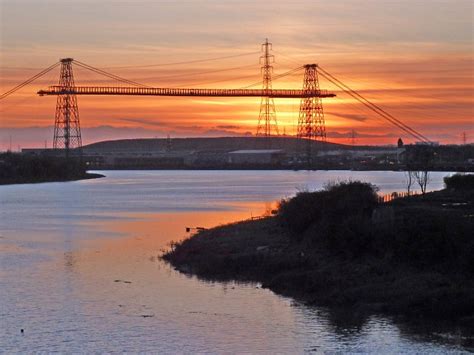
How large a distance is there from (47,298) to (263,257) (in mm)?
4124

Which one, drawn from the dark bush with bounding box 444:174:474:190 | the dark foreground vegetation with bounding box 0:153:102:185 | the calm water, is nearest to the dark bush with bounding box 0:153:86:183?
the dark foreground vegetation with bounding box 0:153:102:185

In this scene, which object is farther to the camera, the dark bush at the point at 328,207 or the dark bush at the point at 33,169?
the dark bush at the point at 33,169

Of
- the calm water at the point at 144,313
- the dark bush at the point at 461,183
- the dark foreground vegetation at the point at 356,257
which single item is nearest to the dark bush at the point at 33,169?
the dark bush at the point at 461,183

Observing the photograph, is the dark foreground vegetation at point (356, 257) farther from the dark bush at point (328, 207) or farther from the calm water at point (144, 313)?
the calm water at point (144, 313)

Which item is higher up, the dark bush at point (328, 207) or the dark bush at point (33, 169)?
the dark bush at point (33, 169)

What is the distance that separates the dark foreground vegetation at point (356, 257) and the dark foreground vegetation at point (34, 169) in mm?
46615

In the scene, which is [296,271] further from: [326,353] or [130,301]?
[326,353]

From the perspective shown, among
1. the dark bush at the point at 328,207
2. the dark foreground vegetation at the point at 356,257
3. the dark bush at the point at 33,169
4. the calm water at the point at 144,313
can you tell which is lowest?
the calm water at the point at 144,313

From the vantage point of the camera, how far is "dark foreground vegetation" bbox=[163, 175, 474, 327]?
12898 millimetres

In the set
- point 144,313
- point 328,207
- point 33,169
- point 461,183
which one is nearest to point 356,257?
point 328,207

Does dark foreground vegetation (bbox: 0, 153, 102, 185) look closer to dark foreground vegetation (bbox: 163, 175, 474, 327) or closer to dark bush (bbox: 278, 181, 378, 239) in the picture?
dark bush (bbox: 278, 181, 378, 239)

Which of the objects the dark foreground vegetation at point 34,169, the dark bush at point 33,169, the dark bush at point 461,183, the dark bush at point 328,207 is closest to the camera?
the dark bush at point 328,207

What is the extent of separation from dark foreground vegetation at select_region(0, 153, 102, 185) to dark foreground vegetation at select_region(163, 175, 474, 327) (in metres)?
46.6

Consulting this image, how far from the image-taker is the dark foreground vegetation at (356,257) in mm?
12898
